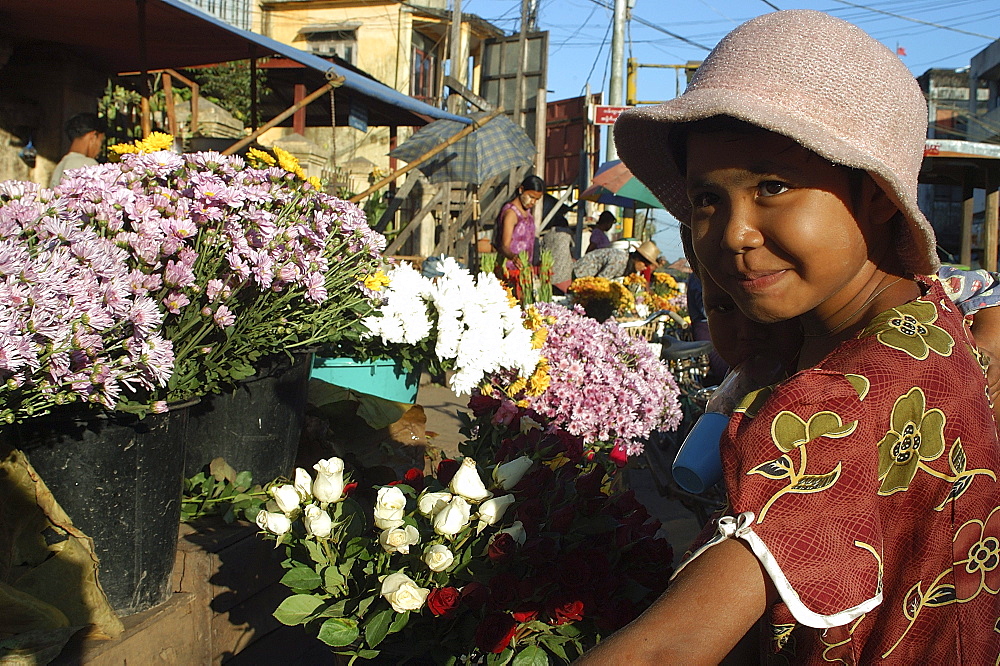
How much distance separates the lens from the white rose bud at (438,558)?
145cm

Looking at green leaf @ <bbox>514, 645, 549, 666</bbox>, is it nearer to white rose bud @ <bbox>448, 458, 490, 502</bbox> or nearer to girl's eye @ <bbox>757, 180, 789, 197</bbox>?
white rose bud @ <bbox>448, 458, 490, 502</bbox>

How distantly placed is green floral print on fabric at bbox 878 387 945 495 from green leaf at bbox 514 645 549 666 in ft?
2.25

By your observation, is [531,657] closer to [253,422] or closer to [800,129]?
[800,129]

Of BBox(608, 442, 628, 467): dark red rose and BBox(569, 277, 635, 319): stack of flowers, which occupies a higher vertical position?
BBox(569, 277, 635, 319): stack of flowers

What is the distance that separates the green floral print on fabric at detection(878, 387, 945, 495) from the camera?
922 mm

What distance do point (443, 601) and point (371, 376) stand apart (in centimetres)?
182

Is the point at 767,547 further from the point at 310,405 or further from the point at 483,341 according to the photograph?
the point at 310,405

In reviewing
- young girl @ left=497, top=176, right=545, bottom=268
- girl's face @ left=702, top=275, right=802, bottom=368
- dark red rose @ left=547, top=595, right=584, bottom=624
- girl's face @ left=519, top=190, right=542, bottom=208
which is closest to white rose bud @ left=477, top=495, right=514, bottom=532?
dark red rose @ left=547, top=595, right=584, bottom=624

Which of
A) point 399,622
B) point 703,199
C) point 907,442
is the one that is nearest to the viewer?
point 907,442

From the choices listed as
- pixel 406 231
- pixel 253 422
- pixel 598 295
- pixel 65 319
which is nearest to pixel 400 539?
pixel 65 319

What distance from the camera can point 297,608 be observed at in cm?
155

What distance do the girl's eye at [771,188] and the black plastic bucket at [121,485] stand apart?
1697 mm

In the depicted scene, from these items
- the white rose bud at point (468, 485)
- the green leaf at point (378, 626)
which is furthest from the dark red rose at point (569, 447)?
the green leaf at point (378, 626)

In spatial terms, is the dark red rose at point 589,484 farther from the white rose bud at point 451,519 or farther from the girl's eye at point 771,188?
the girl's eye at point 771,188
